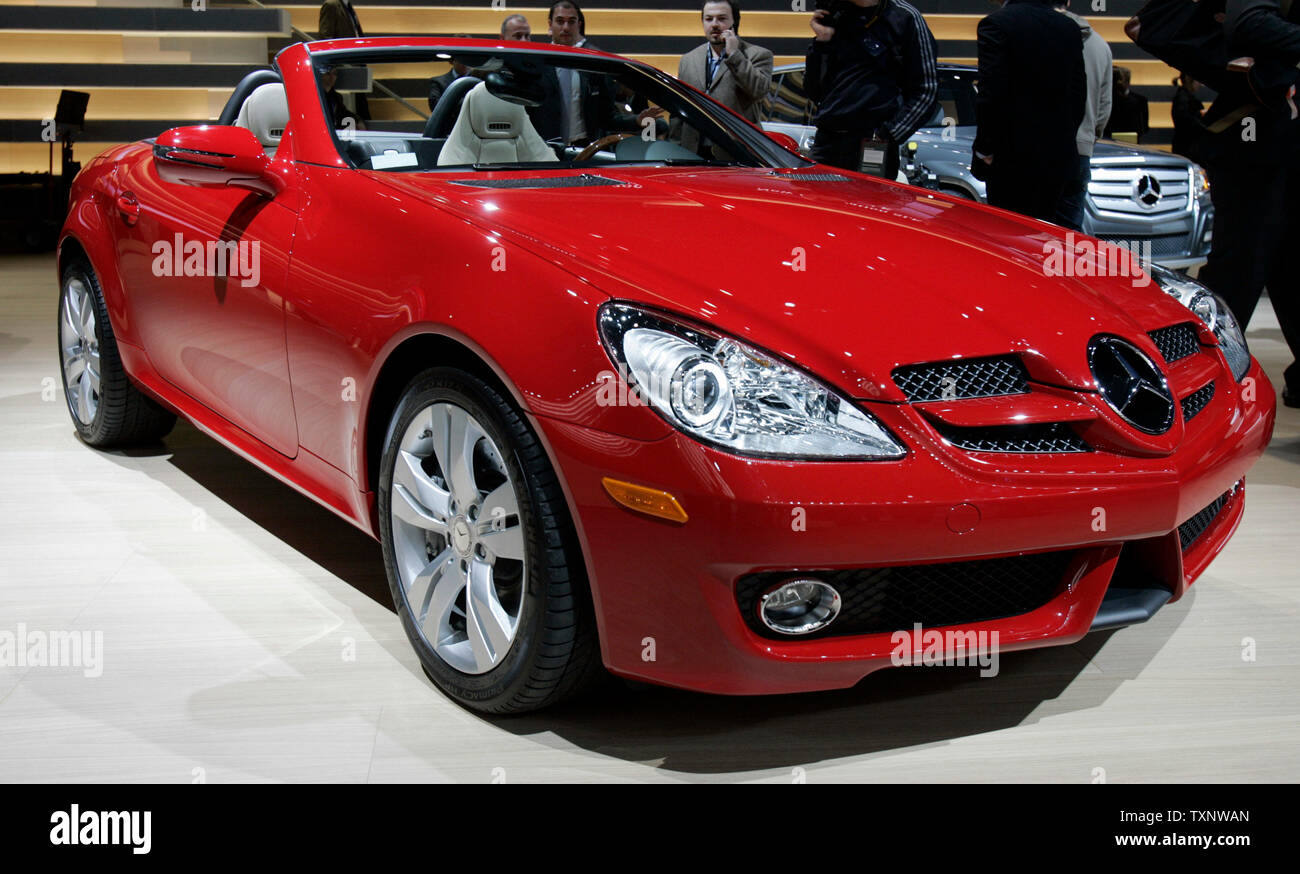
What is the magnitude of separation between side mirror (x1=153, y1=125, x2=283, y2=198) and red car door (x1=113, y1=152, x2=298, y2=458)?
5cm

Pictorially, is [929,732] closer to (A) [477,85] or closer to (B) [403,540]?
(B) [403,540]

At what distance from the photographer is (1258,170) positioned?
4.17m

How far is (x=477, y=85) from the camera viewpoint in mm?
3035

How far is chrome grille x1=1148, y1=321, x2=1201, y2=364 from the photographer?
2182 mm

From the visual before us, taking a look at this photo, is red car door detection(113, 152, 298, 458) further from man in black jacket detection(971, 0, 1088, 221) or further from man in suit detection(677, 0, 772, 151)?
man in suit detection(677, 0, 772, 151)

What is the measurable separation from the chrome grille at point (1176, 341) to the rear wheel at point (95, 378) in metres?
2.71

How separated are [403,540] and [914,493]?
0.98 metres

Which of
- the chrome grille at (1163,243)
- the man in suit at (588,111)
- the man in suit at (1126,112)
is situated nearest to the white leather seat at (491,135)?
the man in suit at (588,111)

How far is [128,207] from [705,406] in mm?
2163

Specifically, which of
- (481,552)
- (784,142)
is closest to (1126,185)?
(784,142)

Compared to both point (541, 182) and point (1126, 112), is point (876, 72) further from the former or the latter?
point (1126, 112)

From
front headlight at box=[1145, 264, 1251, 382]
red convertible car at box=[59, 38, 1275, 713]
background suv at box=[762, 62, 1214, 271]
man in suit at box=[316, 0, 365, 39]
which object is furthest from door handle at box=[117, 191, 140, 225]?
man in suit at box=[316, 0, 365, 39]

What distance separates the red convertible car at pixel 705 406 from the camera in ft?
5.77
